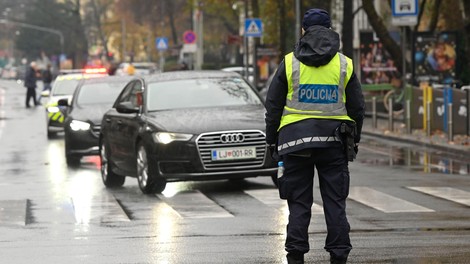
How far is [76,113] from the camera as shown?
21.9 meters

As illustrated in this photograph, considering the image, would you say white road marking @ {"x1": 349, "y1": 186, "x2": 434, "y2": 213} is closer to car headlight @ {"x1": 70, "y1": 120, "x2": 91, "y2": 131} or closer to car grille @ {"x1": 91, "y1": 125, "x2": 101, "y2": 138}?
car grille @ {"x1": 91, "y1": 125, "x2": 101, "y2": 138}

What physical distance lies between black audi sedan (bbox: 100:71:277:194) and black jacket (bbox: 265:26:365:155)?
6.28m

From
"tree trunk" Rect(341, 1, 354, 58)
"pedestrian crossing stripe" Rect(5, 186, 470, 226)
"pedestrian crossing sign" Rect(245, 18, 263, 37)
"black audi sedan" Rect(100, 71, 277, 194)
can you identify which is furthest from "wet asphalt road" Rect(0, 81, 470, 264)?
"pedestrian crossing sign" Rect(245, 18, 263, 37)

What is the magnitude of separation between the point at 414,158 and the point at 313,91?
505 inches

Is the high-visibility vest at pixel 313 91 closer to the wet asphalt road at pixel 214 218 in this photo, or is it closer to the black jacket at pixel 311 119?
the black jacket at pixel 311 119

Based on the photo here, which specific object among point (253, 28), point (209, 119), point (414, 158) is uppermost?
point (253, 28)

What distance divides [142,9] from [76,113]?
79993mm

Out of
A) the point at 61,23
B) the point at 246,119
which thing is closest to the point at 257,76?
the point at 246,119

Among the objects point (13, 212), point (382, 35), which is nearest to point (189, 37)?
point (382, 35)

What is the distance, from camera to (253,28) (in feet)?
141

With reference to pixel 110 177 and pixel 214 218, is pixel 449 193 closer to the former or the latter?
pixel 214 218

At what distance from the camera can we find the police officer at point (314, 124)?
8.45 m

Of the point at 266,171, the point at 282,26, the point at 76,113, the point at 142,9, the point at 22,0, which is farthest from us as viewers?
the point at 22,0

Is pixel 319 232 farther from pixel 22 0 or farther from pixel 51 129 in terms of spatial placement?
pixel 22 0
